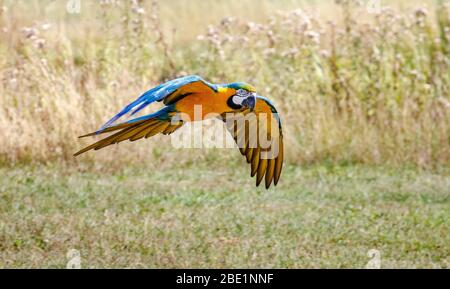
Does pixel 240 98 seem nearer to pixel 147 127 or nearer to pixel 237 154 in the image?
pixel 147 127

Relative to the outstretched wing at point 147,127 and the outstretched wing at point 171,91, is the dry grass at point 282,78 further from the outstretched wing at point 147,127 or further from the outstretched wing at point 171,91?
the outstretched wing at point 171,91

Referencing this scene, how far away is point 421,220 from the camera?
7.86 metres

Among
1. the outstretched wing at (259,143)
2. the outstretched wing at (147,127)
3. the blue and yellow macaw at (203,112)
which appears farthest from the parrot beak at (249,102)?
the outstretched wing at (259,143)

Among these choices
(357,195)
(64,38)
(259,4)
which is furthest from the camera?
(259,4)

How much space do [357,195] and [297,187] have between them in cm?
54

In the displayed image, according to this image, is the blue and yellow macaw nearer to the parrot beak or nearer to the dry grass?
the parrot beak

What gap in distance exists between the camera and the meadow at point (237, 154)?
7121 millimetres

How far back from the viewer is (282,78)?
34.8 feet

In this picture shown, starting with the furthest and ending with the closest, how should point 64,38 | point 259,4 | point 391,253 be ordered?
1. point 259,4
2. point 64,38
3. point 391,253

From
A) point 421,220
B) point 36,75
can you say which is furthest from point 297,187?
point 36,75

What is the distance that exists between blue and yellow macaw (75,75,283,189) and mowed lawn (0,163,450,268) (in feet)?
2.18

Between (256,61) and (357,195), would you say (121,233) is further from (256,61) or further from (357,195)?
(256,61)

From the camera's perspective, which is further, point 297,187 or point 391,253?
point 297,187

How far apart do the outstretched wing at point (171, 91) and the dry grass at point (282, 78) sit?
3702 millimetres
